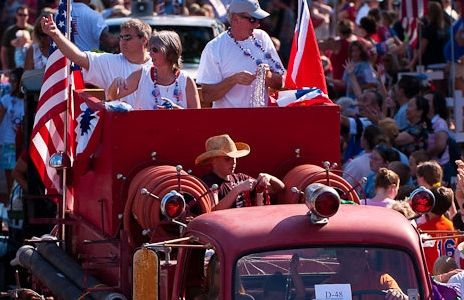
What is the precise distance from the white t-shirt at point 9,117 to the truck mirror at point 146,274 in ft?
34.6

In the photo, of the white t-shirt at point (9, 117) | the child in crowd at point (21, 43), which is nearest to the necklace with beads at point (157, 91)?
the white t-shirt at point (9, 117)

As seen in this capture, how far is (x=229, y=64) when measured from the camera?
10148 mm

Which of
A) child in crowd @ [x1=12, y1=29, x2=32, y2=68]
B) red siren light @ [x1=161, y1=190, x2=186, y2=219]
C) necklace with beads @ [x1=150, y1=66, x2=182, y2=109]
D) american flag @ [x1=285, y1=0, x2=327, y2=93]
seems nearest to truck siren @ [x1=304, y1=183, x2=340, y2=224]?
red siren light @ [x1=161, y1=190, x2=186, y2=219]

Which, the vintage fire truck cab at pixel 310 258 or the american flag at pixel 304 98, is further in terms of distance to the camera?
the american flag at pixel 304 98

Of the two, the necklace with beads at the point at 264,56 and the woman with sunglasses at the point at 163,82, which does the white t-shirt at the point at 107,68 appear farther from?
the necklace with beads at the point at 264,56

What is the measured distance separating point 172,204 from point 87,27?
6387 mm

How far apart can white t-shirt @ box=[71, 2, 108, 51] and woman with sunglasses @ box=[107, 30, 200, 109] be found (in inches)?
168

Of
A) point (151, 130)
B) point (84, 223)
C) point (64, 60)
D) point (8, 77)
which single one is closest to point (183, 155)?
point (151, 130)

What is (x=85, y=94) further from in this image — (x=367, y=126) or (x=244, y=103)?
(x=367, y=126)

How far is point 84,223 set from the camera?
970 centimetres

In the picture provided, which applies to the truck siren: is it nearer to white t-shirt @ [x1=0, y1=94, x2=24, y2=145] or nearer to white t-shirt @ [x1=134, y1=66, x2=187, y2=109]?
white t-shirt @ [x1=134, y1=66, x2=187, y2=109]

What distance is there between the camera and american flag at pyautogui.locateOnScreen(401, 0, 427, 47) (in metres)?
18.6

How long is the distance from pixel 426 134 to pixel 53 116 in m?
4.83

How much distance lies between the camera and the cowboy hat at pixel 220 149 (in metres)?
8.66
